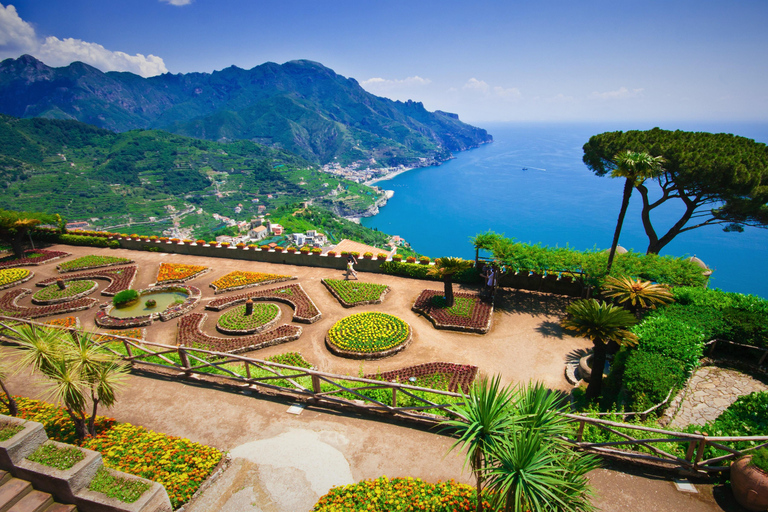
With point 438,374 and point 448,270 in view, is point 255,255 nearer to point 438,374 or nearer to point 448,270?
point 448,270

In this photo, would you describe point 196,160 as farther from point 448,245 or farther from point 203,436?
point 203,436

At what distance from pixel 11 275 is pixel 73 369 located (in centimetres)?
2297

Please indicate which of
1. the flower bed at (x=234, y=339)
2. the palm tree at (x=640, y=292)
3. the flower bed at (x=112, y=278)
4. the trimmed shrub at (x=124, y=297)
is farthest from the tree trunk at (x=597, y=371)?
the flower bed at (x=112, y=278)

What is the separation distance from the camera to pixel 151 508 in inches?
266

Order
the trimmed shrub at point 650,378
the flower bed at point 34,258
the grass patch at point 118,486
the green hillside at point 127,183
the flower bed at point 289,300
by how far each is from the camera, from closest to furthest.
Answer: the grass patch at point 118,486 → the trimmed shrub at point 650,378 → the flower bed at point 289,300 → the flower bed at point 34,258 → the green hillside at point 127,183

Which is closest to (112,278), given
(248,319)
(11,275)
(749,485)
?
(11,275)

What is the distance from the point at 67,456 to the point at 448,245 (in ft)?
430

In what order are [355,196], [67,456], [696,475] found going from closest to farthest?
[67,456]
[696,475]
[355,196]

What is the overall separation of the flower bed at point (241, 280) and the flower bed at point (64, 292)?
7646 millimetres

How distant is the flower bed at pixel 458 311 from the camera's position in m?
17.4

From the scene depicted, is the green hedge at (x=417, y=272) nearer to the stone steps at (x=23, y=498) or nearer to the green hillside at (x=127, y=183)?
the stone steps at (x=23, y=498)

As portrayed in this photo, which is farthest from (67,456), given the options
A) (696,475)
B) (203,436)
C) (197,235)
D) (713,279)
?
(197,235)

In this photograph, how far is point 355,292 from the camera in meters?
20.9

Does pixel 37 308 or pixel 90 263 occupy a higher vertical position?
pixel 90 263
